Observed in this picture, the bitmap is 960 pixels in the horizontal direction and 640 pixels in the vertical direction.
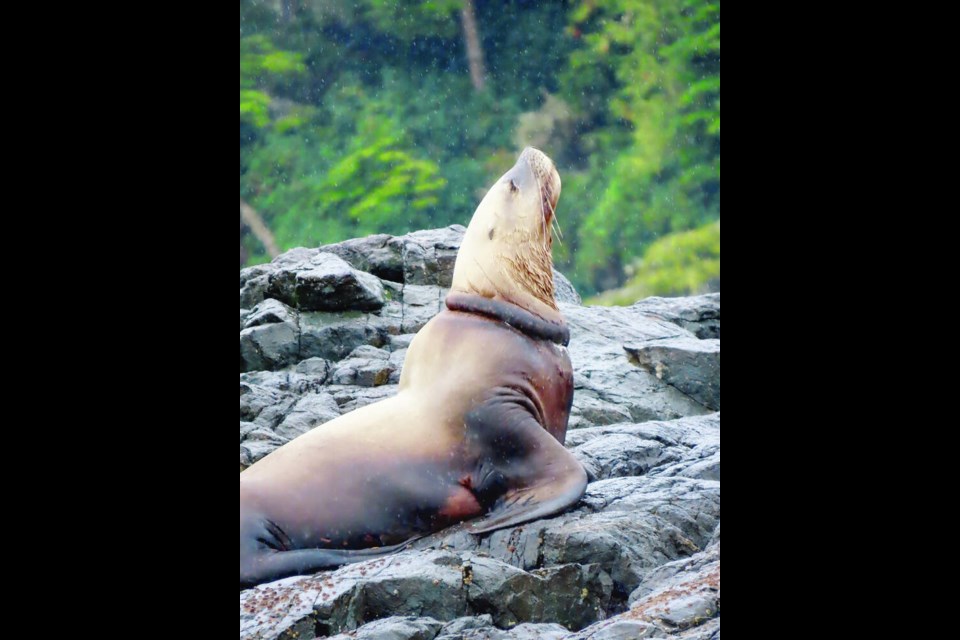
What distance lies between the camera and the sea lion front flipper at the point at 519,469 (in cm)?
346

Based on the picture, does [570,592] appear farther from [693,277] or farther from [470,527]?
[693,277]

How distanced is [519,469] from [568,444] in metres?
0.58

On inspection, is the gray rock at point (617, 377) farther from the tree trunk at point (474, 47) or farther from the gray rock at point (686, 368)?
the tree trunk at point (474, 47)

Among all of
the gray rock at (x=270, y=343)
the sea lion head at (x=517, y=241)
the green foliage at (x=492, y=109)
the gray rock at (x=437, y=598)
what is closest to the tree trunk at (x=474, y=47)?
the green foliage at (x=492, y=109)

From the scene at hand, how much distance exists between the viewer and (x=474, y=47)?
185 inches

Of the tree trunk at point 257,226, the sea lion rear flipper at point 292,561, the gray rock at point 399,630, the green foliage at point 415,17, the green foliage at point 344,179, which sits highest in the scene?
the green foliage at point 415,17

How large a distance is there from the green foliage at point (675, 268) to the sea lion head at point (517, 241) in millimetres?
1246

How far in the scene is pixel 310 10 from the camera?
4.80 meters

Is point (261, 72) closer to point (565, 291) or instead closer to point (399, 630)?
point (565, 291)

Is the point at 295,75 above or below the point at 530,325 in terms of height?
above
